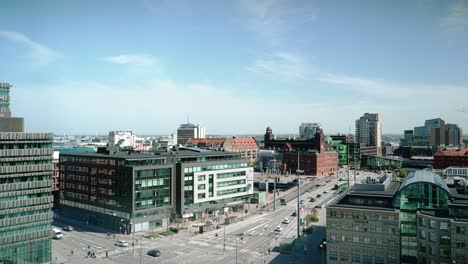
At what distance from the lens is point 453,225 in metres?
65.8

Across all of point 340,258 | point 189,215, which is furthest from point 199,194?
point 340,258

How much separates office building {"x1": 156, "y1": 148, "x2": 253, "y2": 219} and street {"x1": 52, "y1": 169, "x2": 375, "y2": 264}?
10884 mm

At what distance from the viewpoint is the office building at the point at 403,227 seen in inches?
2635

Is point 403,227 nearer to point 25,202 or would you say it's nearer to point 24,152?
point 25,202

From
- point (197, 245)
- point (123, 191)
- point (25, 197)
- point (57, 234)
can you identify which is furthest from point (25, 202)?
point (197, 245)

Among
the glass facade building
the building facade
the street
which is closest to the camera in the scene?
the glass facade building

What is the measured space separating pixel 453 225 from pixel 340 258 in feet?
67.5

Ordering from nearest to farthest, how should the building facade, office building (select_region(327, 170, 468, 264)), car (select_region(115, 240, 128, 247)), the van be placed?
1. office building (select_region(327, 170, 468, 264))
2. car (select_region(115, 240, 128, 247))
3. the van
4. the building facade

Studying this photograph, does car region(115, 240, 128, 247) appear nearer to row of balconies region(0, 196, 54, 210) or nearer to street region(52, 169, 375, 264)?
street region(52, 169, 375, 264)

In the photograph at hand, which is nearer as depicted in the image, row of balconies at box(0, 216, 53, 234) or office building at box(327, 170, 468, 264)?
office building at box(327, 170, 468, 264)

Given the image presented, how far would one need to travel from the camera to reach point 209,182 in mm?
128625

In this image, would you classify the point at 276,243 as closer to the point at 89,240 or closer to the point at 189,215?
the point at 189,215

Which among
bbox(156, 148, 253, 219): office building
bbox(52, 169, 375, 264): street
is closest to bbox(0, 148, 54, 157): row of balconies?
bbox(52, 169, 375, 264): street

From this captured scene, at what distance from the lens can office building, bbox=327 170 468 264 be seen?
66938mm
